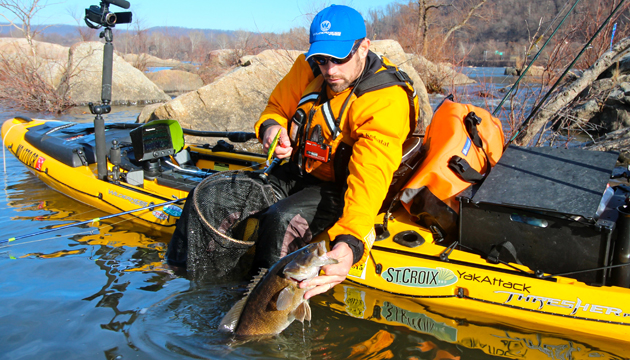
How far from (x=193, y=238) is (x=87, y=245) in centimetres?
194

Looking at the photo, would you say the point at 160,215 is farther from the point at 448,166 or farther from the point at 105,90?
the point at 448,166

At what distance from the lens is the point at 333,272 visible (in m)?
2.58

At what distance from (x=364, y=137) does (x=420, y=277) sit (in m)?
1.17

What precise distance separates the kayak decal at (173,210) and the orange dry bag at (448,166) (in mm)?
2486

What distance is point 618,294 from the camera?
2.88 meters

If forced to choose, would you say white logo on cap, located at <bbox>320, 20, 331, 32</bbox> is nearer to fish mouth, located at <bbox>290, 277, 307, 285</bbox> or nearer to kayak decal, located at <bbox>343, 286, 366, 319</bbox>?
fish mouth, located at <bbox>290, 277, 307, 285</bbox>

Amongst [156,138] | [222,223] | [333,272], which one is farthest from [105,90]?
[333,272]

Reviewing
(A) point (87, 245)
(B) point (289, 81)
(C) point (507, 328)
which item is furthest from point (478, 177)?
(A) point (87, 245)

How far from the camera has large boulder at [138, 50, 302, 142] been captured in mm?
9898

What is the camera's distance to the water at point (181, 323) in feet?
10.1

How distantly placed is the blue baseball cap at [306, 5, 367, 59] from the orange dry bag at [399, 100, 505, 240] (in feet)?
3.45

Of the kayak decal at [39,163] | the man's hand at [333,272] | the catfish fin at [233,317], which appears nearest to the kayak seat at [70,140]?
the kayak decal at [39,163]

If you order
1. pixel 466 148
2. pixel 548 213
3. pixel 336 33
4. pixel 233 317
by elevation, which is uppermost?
pixel 336 33

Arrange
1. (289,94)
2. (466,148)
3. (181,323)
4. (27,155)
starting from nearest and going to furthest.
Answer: (181,323) < (466,148) < (289,94) < (27,155)
